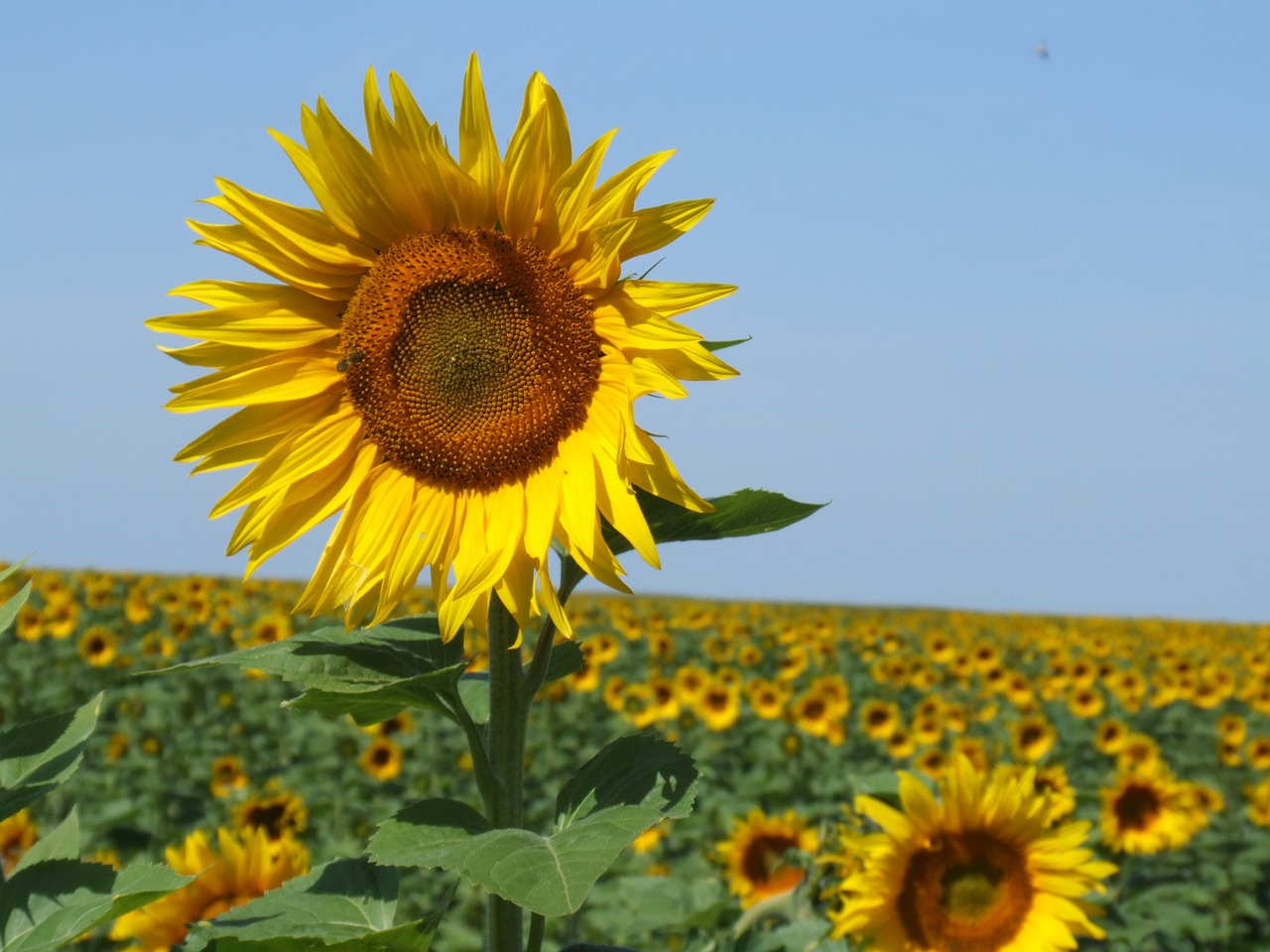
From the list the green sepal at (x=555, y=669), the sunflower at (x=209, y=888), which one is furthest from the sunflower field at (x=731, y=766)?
the green sepal at (x=555, y=669)

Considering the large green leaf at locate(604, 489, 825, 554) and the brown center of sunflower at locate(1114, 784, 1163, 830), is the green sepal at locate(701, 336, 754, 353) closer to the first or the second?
the large green leaf at locate(604, 489, 825, 554)

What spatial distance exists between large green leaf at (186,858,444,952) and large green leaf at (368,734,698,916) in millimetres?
134

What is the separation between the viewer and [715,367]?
6.26ft

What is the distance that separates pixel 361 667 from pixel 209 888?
1.92 m

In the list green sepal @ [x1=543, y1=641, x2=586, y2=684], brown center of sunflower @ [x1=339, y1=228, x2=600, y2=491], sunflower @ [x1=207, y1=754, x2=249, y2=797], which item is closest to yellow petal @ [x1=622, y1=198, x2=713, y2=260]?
brown center of sunflower @ [x1=339, y1=228, x2=600, y2=491]

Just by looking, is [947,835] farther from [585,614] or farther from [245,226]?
[585,614]

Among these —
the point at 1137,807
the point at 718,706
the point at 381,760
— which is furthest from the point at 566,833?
the point at 718,706

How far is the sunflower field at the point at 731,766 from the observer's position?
12.3ft

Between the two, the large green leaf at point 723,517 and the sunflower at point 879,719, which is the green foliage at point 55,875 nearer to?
the large green leaf at point 723,517

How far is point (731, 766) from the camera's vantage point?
Result: 392 inches

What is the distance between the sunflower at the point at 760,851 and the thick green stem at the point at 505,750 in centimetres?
434

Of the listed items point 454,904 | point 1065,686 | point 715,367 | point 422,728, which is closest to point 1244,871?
point 1065,686

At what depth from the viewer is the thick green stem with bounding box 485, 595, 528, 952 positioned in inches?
78.7

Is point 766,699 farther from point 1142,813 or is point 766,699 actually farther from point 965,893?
point 965,893
